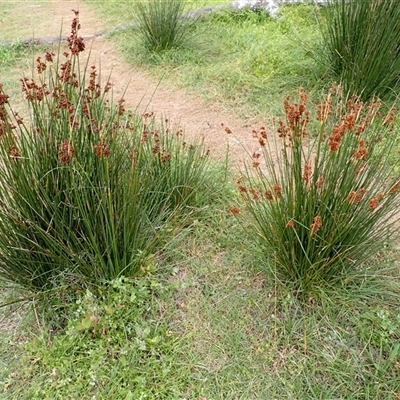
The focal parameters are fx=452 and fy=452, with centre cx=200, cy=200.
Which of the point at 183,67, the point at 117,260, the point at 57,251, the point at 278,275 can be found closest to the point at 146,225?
the point at 117,260

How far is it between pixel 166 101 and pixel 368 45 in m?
1.66

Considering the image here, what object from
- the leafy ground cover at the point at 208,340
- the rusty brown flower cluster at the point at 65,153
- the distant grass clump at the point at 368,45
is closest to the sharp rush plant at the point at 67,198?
the rusty brown flower cluster at the point at 65,153

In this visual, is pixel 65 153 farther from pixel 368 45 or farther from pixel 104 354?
pixel 368 45

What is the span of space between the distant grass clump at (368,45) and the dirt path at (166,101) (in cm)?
82

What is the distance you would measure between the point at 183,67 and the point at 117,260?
2.79 metres

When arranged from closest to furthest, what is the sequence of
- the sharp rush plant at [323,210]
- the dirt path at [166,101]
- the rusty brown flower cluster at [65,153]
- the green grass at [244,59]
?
the rusty brown flower cluster at [65,153]
the sharp rush plant at [323,210]
the dirt path at [166,101]
the green grass at [244,59]

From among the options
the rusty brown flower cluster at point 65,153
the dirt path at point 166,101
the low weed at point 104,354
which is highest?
the rusty brown flower cluster at point 65,153

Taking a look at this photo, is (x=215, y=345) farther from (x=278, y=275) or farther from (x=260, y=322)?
(x=278, y=275)

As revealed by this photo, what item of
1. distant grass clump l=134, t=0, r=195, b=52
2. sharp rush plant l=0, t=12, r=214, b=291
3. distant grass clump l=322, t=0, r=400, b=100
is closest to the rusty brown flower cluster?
sharp rush plant l=0, t=12, r=214, b=291

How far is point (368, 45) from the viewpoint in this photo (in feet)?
10.1

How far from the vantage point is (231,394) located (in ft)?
5.45

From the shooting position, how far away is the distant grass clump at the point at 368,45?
3025mm

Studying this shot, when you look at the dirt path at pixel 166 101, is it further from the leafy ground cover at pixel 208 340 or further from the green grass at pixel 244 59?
the leafy ground cover at pixel 208 340

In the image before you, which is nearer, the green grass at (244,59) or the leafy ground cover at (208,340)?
the leafy ground cover at (208,340)
